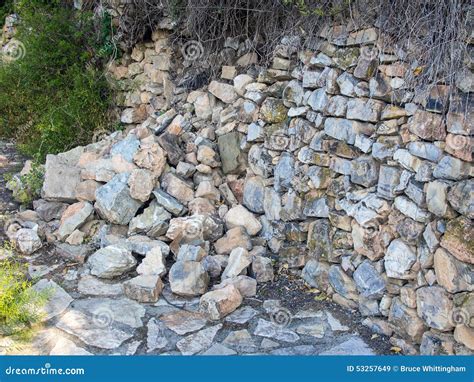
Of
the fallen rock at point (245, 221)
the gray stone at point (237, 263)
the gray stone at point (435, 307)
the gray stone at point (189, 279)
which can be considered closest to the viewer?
the gray stone at point (435, 307)

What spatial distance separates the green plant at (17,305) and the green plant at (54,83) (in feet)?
9.27

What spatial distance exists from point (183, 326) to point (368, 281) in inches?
50.6

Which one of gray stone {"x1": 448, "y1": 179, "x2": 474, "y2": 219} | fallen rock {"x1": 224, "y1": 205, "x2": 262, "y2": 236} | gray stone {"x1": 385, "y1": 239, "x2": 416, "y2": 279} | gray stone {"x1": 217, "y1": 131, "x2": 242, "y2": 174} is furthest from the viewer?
gray stone {"x1": 217, "y1": 131, "x2": 242, "y2": 174}

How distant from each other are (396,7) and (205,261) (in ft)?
7.48

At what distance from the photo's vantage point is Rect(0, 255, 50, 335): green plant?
370 cm

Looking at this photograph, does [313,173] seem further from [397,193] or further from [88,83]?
[88,83]

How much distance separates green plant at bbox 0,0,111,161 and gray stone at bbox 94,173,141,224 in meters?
1.85

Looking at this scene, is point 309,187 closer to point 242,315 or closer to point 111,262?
point 242,315

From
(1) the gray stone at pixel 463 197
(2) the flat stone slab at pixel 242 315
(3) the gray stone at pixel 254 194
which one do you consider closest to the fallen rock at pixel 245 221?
(3) the gray stone at pixel 254 194

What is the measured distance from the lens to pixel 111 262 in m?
4.43

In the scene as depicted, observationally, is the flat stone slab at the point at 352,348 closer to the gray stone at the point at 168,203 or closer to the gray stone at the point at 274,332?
the gray stone at the point at 274,332

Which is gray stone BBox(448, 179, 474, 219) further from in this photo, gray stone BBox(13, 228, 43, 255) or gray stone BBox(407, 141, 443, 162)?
gray stone BBox(13, 228, 43, 255)

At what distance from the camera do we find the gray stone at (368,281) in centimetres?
382

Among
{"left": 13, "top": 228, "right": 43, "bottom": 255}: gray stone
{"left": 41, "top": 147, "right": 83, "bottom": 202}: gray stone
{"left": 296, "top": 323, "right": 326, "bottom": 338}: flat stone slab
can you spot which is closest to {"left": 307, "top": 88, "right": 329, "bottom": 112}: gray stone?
{"left": 296, "top": 323, "right": 326, "bottom": 338}: flat stone slab
